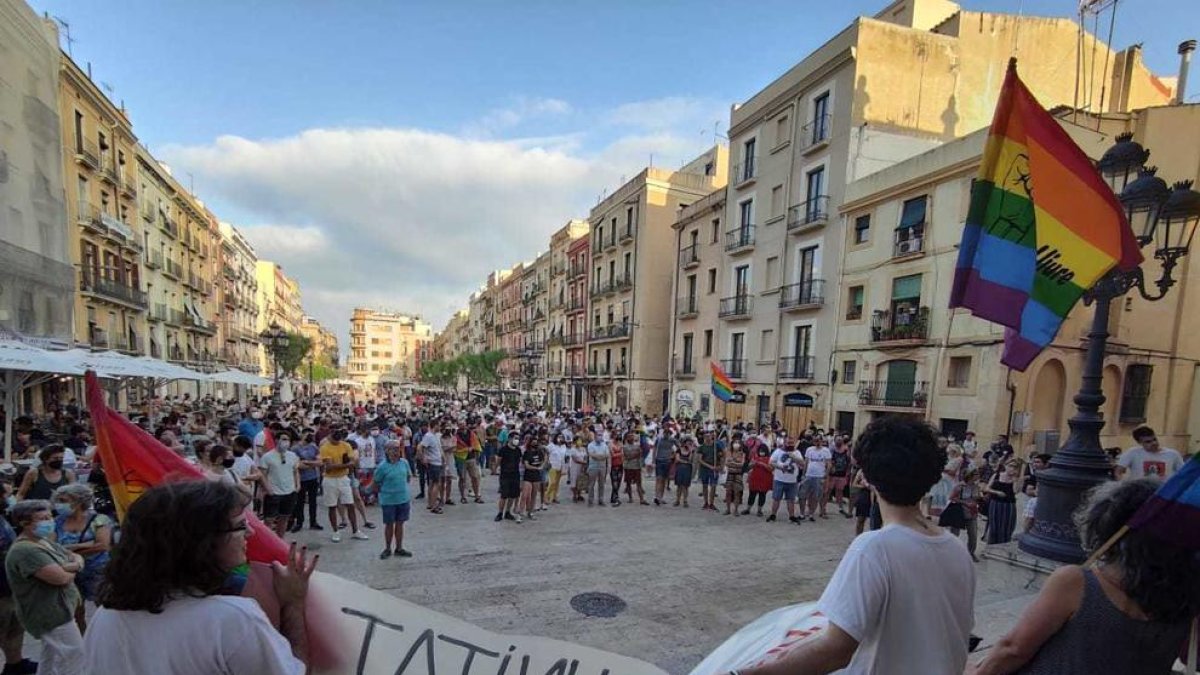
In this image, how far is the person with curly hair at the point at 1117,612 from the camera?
1.56 meters

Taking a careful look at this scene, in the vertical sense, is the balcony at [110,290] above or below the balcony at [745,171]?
→ below

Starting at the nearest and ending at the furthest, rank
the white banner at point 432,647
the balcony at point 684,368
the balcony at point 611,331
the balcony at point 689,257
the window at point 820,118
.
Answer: the white banner at point 432,647, the window at point 820,118, the balcony at point 684,368, the balcony at point 689,257, the balcony at point 611,331

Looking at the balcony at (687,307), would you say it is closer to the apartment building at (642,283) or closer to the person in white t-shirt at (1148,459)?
the apartment building at (642,283)

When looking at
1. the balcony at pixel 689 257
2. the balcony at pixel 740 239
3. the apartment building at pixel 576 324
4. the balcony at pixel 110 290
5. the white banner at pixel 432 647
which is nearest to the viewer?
the white banner at pixel 432 647

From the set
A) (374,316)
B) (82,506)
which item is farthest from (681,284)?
(374,316)

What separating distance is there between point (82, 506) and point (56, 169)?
24104 mm

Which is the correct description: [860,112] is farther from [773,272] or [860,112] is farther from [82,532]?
[82,532]

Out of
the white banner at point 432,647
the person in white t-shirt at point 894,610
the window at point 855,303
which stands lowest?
the white banner at point 432,647

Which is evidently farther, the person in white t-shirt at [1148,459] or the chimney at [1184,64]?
the chimney at [1184,64]

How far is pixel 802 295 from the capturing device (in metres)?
21.1

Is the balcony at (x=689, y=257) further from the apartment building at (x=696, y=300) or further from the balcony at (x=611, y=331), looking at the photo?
the balcony at (x=611, y=331)

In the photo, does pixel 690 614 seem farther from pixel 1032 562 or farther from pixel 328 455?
pixel 328 455

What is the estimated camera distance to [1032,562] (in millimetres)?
4695

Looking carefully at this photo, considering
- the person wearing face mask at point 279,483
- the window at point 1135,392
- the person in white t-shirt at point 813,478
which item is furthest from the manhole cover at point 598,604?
the window at point 1135,392
